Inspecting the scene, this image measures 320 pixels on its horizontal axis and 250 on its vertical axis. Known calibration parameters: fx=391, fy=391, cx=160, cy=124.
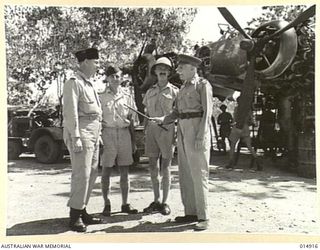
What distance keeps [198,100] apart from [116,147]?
0.99 metres

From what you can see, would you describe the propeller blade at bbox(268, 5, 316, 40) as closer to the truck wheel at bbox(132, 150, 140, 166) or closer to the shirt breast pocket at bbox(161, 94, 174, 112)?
the shirt breast pocket at bbox(161, 94, 174, 112)

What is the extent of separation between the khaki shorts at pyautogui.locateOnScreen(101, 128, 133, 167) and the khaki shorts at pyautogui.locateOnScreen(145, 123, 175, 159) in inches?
8.2

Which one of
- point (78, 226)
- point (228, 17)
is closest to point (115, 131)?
point (78, 226)

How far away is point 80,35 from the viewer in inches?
260

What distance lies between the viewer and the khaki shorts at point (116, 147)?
12.7 ft

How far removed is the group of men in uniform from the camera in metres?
3.38

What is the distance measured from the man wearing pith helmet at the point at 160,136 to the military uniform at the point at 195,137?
1.11ft

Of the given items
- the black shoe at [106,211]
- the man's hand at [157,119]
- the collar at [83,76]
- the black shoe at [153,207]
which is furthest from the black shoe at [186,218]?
the collar at [83,76]

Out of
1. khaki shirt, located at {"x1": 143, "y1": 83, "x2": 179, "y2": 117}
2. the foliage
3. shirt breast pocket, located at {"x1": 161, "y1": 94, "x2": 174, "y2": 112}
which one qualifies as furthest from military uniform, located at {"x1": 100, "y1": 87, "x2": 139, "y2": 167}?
the foliage

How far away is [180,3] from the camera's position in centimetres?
358

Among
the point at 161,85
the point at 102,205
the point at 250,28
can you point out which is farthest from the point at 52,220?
the point at 250,28

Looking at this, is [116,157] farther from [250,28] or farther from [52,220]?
[250,28]

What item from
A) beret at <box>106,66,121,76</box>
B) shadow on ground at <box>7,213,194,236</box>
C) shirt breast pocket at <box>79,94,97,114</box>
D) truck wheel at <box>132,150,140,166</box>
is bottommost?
shadow on ground at <box>7,213,194,236</box>

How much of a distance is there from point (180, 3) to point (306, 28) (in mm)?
4082
